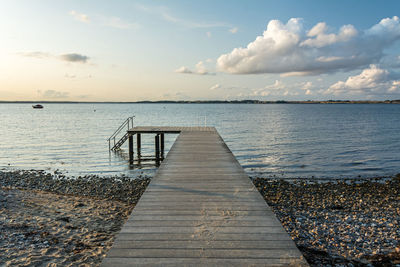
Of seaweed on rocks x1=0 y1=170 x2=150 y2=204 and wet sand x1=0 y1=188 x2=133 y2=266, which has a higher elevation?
wet sand x1=0 y1=188 x2=133 y2=266

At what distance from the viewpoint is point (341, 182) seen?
12859 millimetres

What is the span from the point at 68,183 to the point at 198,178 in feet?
26.4

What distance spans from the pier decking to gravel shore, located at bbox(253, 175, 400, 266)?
1.98m

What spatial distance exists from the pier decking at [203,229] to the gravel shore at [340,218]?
1.98 m

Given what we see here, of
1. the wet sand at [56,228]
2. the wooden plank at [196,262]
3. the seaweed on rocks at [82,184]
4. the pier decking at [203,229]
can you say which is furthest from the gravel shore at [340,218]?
the seaweed on rocks at [82,184]

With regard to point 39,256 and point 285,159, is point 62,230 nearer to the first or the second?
point 39,256

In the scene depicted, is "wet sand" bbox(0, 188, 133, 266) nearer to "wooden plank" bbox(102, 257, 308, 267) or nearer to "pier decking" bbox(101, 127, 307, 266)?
"pier decking" bbox(101, 127, 307, 266)

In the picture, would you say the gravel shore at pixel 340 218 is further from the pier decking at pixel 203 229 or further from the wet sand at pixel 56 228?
the wet sand at pixel 56 228

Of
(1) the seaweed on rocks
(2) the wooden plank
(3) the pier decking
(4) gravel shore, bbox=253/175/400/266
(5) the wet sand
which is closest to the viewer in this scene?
(2) the wooden plank

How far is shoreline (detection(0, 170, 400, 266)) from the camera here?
547 cm

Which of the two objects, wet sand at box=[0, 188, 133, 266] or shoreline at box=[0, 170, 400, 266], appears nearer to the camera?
wet sand at box=[0, 188, 133, 266]

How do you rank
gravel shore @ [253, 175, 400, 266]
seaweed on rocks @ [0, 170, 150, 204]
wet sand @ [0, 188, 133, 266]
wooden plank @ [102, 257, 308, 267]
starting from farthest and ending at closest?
seaweed on rocks @ [0, 170, 150, 204], gravel shore @ [253, 175, 400, 266], wet sand @ [0, 188, 133, 266], wooden plank @ [102, 257, 308, 267]

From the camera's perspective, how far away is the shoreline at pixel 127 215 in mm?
5469

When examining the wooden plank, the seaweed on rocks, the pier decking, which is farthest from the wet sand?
the wooden plank
